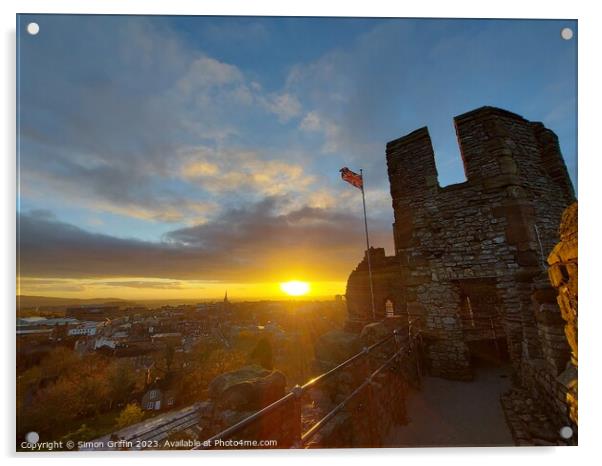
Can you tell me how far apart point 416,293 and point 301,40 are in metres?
6.20

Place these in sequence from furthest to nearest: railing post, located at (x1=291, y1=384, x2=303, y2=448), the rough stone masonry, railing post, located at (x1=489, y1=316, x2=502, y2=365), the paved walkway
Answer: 1. railing post, located at (x1=489, y1=316, x2=502, y2=365)
2. the rough stone masonry
3. the paved walkway
4. railing post, located at (x1=291, y1=384, x2=303, y2=448)

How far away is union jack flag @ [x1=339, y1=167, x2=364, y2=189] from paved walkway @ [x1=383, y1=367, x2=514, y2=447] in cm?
659

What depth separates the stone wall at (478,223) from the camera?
5.43 meters

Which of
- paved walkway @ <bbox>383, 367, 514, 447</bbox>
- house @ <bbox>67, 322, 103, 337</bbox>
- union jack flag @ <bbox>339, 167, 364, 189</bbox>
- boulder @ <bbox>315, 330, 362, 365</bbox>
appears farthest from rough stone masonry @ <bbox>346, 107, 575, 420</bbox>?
house @ <bbox>67, 322, 103, 337</bbox>

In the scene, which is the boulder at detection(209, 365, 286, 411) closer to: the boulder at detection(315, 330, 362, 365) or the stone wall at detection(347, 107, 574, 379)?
the boulder at detection(315, 330, 362, 365)

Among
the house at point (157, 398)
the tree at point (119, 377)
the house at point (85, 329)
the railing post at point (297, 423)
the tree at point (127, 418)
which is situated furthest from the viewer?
the house at point (157, 398)

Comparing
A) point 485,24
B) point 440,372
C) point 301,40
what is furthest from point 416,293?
point 301,40

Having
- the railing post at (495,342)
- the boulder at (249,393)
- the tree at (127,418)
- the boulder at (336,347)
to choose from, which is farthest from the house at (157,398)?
the railing post at (495,342)

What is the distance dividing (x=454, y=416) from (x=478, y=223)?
14.0 ft

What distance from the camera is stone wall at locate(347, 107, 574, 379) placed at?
214 inches

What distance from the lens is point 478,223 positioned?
5.96 metres

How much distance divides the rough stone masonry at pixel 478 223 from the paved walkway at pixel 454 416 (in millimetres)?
582

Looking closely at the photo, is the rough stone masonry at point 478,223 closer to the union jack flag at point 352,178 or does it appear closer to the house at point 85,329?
the union jack flag at point 352,178

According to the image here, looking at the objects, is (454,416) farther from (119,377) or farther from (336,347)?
(119,377)
